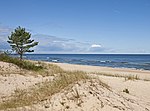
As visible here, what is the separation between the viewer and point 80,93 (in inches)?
366

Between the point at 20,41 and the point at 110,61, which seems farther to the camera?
the point at 110,61

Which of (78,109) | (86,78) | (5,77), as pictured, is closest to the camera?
(78,109)

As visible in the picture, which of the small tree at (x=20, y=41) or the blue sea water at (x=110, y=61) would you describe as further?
the blue sea water at (x=110, y=61)

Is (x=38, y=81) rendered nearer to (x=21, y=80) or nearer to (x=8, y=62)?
(x=21, y=80)

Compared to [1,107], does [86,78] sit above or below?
above

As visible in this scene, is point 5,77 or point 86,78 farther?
point 5,77

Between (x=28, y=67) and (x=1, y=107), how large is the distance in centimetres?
888

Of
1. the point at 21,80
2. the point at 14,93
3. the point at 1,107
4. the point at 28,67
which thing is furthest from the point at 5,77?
the point at 1,107

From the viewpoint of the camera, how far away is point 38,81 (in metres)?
14.6

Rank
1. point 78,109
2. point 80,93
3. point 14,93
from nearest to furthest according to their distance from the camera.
A: point 78,109 → point 80,93 → point 14,93

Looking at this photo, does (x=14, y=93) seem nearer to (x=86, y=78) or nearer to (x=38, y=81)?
(x=38, y=81)

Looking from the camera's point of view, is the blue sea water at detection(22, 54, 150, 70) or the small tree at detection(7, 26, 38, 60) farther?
the blue sea water at detection(22, 54, 150, 70)

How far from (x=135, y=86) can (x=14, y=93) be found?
653cm

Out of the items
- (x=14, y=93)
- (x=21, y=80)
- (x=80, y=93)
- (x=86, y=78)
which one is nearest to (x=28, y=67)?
(x=21, y=80)
